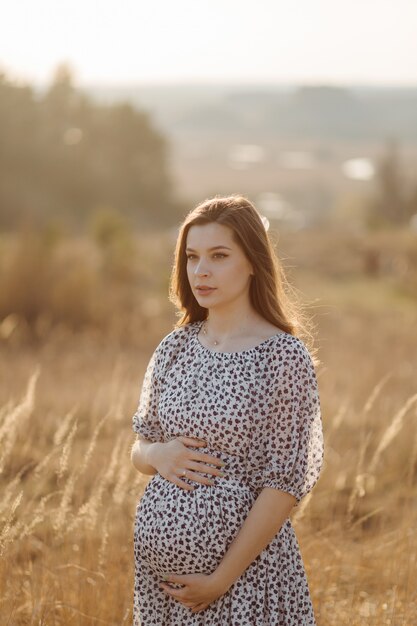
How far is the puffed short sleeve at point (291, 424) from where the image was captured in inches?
90.3

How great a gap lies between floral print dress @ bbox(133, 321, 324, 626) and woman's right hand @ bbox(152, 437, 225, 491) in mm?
23

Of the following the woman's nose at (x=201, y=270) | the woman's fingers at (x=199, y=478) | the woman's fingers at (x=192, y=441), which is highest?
the woman's nose at (x=201, y=270)

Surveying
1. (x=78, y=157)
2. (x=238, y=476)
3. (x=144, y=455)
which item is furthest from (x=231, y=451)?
(x=78, y=157)

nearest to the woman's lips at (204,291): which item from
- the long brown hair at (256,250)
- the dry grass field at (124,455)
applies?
the long brown hair at (256,250)

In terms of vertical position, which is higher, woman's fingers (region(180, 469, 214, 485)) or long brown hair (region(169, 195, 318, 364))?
long brown hair (region(169, 195, 318, 364))

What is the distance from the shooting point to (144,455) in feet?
8.30

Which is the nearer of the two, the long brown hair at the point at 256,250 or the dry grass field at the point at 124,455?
the long brown hair at the point at 256,250

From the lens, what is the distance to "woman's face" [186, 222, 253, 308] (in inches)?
96.3

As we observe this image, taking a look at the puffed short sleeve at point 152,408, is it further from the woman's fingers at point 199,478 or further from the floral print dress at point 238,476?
the woman's fingers at point 199,478

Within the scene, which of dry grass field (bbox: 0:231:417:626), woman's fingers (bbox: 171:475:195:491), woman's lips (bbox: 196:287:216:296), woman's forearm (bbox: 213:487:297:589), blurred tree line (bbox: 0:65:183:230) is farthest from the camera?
blurred tree line (bbox: 0:65:183:230)

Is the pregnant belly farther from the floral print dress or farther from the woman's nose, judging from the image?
the woman's nose

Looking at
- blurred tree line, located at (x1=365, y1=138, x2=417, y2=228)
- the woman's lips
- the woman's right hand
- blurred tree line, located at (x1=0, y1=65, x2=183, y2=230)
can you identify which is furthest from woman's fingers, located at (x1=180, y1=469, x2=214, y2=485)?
blurred tree line, located at (x1=365, y1=138, x2=417, y2=228)

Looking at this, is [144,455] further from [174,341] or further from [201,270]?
[201,270]

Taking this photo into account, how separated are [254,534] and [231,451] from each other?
243mm
